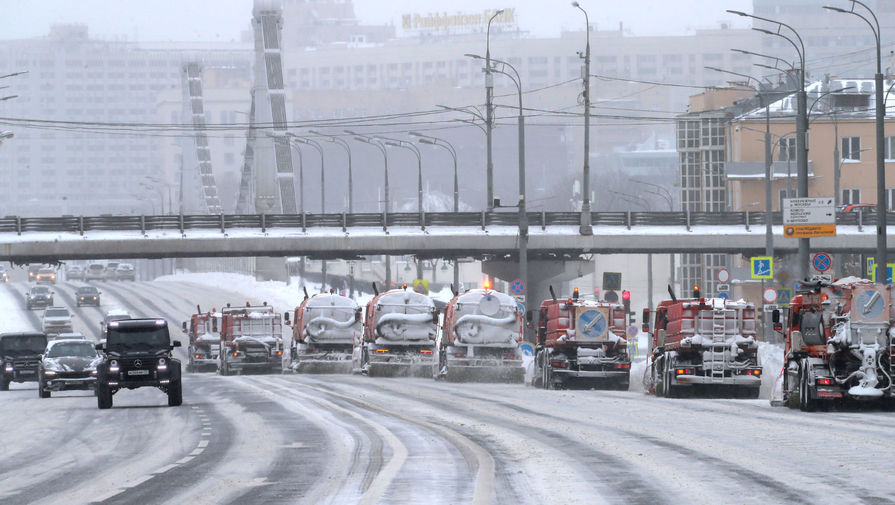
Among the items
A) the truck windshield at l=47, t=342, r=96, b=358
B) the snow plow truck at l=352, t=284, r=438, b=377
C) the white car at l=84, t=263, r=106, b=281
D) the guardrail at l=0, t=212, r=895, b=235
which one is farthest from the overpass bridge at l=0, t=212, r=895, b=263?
the white car at l=84, t=263, r=106, b=281

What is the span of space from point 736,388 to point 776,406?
5.45m

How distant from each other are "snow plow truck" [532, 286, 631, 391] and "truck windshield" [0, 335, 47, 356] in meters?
18.3

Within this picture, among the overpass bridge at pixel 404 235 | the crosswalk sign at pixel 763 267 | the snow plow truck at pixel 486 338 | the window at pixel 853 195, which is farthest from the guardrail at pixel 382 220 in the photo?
the window at pixel 853 195

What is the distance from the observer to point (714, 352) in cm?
3334

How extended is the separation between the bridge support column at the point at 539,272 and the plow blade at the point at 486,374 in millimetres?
25077

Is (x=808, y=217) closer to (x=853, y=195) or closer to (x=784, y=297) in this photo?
(x=784, y=297)

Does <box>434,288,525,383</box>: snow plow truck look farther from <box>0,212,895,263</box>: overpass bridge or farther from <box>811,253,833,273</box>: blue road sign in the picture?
<box>0,212,895,263</box>: overpass bridge

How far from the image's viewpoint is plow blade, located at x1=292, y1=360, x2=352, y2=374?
5100cm

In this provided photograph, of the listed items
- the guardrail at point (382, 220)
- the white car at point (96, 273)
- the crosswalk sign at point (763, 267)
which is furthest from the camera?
the white car at point (96, 273)

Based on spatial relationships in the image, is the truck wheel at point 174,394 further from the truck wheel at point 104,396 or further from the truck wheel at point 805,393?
the truck wheel at point 805,393

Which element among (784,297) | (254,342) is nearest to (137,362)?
(784,297)

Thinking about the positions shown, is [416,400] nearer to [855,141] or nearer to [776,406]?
[776,406]

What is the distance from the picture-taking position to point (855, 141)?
305 feet

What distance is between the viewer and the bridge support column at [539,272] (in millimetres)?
69562
